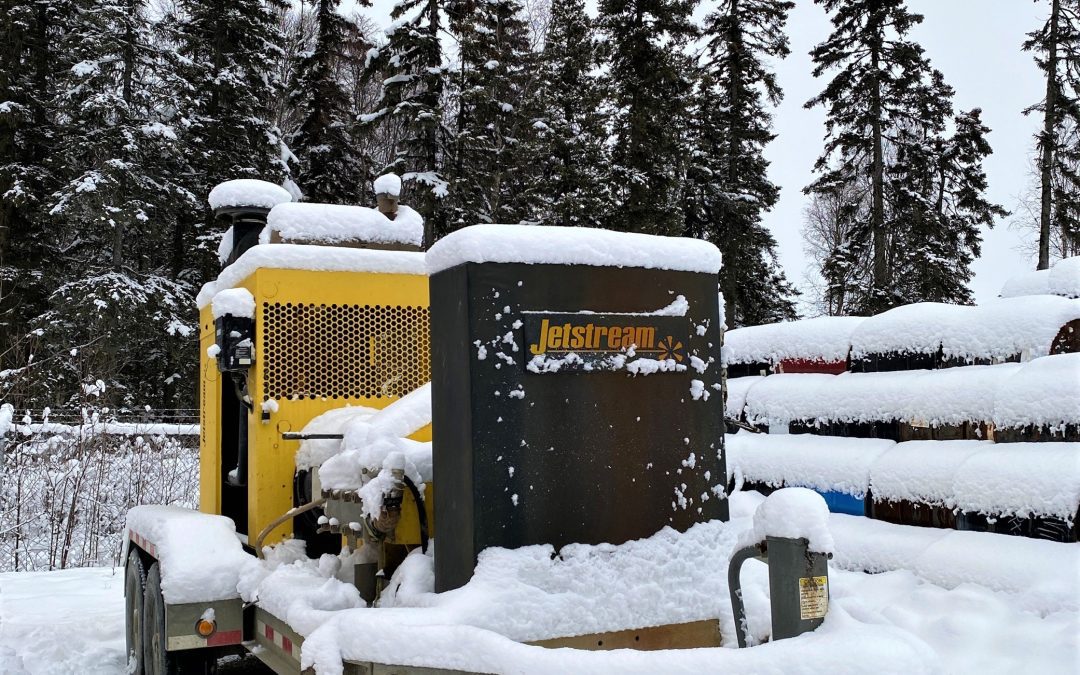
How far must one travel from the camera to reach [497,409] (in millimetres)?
2662

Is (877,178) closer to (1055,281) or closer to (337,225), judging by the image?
(1055,281)

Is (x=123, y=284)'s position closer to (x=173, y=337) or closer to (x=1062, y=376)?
(x=173, y=337)

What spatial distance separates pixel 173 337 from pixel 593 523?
19.8 metres

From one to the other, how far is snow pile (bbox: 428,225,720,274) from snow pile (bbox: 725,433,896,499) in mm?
3213

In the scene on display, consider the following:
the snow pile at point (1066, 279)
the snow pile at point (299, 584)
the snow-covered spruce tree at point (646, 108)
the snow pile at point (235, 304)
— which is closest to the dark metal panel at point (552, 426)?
the snow pile at point (299, 584)

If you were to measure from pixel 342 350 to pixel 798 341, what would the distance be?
4.19 m

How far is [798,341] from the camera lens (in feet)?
23.7

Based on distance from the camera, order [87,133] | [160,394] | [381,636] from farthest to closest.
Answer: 1. [160,394]
2. [87,133]
3. [381,636]

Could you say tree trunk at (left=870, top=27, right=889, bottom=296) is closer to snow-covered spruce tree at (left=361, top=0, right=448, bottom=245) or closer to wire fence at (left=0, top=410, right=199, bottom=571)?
snow-covered spruce tree at (left=361, top=0, right=448, bottom=245)

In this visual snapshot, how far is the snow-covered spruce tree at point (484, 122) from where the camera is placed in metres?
21.5

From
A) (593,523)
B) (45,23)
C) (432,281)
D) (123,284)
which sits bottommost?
(593,523)

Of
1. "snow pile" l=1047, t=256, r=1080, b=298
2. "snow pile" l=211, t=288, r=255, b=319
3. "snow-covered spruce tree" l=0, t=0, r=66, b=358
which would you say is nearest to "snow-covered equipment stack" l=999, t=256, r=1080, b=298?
"snow pile" l=1047, t=256, r=1080, b=298

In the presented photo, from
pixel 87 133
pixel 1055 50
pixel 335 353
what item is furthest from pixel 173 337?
pixel 1055 50

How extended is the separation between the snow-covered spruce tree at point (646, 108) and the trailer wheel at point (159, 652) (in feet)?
53.1
